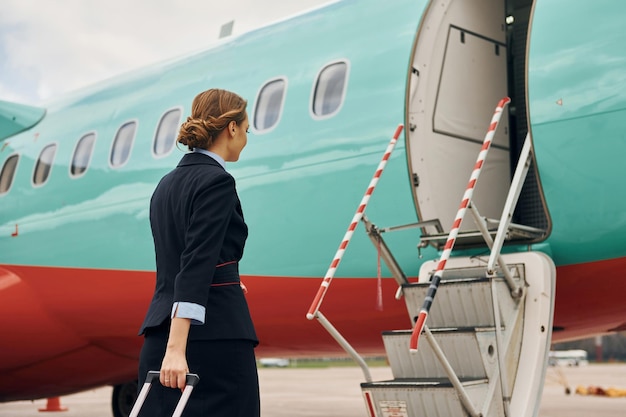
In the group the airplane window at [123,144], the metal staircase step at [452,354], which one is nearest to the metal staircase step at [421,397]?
the metal staircase step at [452,354]

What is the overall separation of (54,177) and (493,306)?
6.01 metres

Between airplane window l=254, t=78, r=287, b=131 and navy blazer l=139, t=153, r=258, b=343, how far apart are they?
422 cm

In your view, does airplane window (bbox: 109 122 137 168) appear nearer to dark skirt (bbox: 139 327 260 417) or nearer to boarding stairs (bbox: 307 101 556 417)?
boarding stairs (bbox: 307 101 556 417)

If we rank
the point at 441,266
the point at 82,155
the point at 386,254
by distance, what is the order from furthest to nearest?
the point at 82,155 → the point at 386,254 → the point at 441,266

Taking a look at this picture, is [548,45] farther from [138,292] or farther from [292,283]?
[138,292]

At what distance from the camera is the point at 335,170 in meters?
6.97

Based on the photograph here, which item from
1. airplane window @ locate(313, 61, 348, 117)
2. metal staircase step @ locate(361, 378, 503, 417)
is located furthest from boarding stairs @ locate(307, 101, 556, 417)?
airplane window @ locate(313, 61, 348, 117)

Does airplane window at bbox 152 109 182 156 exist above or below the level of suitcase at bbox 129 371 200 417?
above

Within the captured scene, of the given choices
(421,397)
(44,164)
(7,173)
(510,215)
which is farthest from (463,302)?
(7,173)

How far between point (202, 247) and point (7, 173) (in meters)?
8.08

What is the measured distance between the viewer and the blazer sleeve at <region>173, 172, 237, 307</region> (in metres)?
3.11

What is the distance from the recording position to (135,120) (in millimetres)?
9133

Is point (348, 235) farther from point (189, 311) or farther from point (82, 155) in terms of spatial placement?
point (82, 155)

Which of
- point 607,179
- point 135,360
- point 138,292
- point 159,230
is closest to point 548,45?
point 607,179
